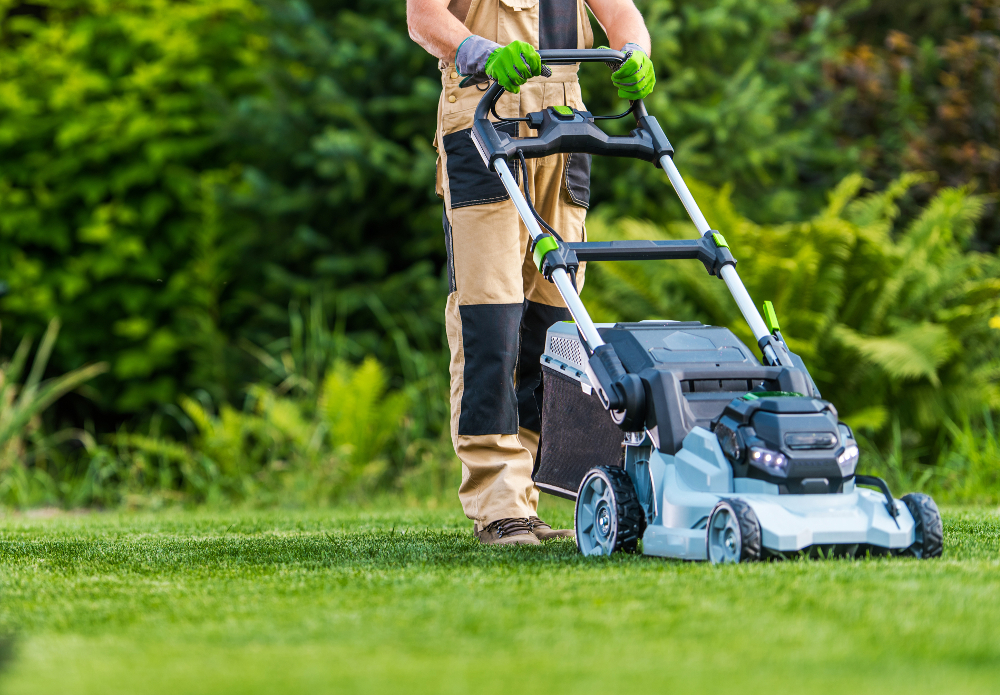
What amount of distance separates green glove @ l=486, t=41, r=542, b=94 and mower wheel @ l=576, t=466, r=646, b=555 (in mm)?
958

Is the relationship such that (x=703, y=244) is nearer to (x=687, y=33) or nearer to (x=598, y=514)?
(x=598, y=514)

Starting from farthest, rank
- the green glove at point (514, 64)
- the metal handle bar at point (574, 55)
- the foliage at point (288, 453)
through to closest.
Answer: the foliage at point (288, 453)
the metal handle bar at point (574, 55)
the green glove at point (514, 64)

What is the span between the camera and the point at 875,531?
233 centimetres

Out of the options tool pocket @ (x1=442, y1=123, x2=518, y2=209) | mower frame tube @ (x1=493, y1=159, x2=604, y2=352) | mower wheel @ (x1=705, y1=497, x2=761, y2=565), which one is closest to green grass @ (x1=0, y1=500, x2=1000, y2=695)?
mower wheel @ (x1=705, y1=497, x2=761, y2=565)

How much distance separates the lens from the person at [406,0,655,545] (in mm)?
3102

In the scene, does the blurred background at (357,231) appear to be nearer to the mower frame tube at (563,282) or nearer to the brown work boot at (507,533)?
the brown work boot at (507,533)

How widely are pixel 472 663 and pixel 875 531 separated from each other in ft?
3.59

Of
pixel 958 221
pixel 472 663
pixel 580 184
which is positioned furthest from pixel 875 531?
pixel 958 221

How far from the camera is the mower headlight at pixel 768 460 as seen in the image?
229cm

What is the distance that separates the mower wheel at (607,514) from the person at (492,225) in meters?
0.28

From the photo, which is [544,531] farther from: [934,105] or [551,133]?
[934,105]

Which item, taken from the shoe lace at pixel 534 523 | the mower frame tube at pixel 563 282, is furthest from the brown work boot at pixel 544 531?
the mower frame tube at pixel 563 282

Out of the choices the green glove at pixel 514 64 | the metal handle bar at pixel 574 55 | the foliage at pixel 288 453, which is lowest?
the foliage at pixel 288 453

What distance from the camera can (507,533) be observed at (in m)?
3.03
